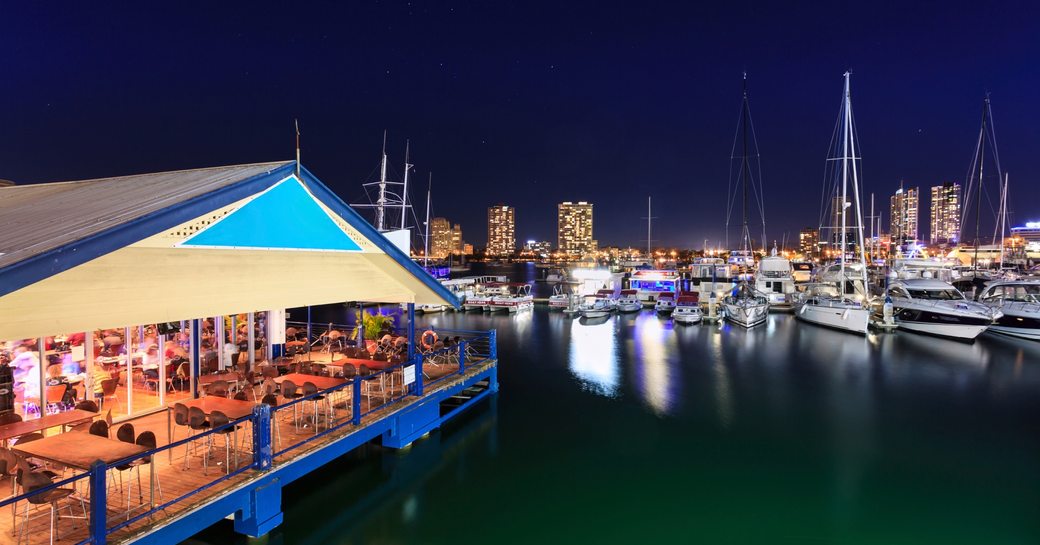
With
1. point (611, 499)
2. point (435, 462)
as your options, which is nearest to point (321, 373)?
point (435, 462)

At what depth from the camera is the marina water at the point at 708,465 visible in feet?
29.2

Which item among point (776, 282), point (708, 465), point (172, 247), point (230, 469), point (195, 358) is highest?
point (172, 247)

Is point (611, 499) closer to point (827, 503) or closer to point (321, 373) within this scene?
point (827, 503)

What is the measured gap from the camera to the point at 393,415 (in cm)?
1072

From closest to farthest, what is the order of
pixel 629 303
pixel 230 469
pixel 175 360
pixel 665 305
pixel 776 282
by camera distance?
pixel 230 469
pixel 175 360
pixel 665 305
pixel 629 303
pixel 776 282

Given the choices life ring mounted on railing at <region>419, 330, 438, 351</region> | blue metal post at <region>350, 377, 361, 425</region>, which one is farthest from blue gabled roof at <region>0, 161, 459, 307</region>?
life ring mounted on railing at <region>419, 330, 438, 351</region>

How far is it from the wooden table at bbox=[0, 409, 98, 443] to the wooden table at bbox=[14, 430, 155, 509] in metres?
0.23

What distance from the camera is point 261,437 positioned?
24.6 ft

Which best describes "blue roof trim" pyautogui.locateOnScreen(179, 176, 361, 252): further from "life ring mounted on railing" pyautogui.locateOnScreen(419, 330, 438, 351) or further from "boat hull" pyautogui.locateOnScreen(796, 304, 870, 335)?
"boat hull" pyautogui.locateOnScreen(796, 304, 870, 335)

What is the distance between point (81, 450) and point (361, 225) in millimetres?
4895

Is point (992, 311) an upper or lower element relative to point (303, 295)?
lower

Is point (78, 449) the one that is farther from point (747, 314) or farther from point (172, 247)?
point (747, 314)

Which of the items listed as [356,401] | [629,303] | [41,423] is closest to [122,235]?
[41,423]

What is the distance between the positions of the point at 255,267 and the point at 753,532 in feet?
32.1
